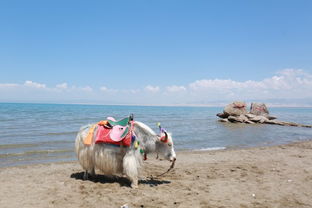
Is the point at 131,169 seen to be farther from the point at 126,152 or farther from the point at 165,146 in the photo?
the point at 165,146

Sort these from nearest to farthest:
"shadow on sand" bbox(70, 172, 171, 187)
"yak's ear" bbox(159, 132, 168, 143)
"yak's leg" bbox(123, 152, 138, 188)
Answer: "yak's leg" bbox(123, 152, 138, 188)
"yak's ear" bbox(159, 132, 168, 143)
"shadow on sand" bbox(70, 172, 171, 187)

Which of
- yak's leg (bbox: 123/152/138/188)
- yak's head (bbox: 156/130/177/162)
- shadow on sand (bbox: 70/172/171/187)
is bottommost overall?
shadow on sand (bbox: 70/172/171/187)

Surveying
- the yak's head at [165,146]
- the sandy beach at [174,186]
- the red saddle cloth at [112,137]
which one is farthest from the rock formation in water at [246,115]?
the red saddle cloth at [112,137]

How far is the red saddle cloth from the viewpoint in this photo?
535 cm

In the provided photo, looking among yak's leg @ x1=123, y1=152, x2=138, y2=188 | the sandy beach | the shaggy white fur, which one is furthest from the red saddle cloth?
the sandy beach

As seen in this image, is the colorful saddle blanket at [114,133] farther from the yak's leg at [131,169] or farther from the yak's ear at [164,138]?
the yak's ear at [164,138]

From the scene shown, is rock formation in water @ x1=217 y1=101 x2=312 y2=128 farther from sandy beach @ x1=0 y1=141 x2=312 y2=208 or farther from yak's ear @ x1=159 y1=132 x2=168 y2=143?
yak's ear @ x1=159 y1=132 x2=168 y2=143

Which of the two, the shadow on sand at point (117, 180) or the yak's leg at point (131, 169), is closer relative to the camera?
the yak's leg at point (131, 169)

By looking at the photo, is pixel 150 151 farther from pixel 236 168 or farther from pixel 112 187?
pixel 236 168

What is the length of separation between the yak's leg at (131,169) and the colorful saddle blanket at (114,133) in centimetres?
29

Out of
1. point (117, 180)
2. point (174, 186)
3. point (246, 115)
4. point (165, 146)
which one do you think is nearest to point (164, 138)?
point (165, 146)

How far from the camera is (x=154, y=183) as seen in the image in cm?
570

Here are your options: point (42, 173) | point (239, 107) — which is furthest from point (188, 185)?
point (239, 107)

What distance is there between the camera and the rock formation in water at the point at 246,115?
26.4 meters
